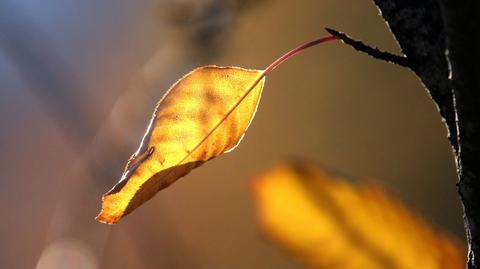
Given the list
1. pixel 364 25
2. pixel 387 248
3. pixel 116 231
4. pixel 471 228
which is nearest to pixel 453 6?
pixel 471 228

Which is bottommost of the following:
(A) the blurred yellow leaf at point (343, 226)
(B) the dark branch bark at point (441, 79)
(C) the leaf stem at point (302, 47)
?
(A) the blurred yellow leaf at point (343, 226)

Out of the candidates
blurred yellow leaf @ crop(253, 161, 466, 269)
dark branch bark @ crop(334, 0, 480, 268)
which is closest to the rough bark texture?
dark branch bark @ crop(334, 0, 480, 268)

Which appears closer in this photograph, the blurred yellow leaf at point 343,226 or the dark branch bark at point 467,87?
the dark branch bark at point 467,87

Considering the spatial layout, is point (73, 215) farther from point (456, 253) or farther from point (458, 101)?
point (458, 101)

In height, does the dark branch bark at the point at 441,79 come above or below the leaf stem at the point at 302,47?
below

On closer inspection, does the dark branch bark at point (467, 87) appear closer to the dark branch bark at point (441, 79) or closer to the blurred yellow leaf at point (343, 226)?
the dark branch bark at point (441, 79)

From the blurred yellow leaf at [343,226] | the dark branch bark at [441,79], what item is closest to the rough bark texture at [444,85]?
the dark branch bark at [441,79]
